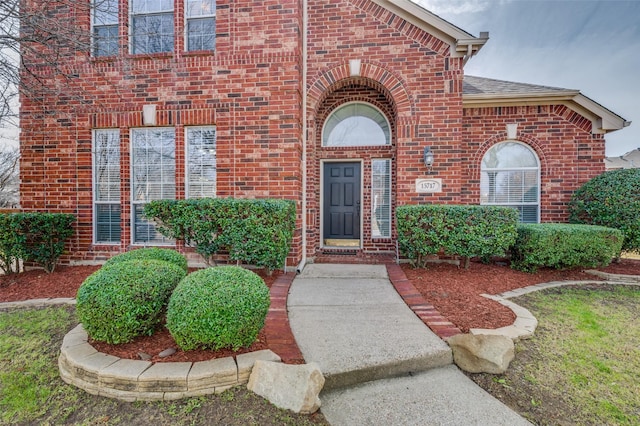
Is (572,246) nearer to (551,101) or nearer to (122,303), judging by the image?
(551,101)

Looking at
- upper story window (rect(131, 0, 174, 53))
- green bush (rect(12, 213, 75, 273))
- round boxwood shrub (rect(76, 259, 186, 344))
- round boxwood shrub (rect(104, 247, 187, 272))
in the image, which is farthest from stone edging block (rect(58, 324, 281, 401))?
upper story window (rect(131, 0, 174, 53))

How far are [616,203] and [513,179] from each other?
1.75 m

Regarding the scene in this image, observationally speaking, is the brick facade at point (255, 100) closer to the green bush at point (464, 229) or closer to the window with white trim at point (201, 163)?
the window with white trim at point (201, 163)

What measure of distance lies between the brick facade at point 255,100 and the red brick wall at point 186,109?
2 centimetres

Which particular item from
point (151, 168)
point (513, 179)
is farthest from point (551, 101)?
point (151, 168)

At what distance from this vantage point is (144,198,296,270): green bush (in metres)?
4.42

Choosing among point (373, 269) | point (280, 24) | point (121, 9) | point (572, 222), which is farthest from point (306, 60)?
point (572, 222)

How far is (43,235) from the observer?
4.98 metres

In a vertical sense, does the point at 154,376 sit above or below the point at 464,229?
below

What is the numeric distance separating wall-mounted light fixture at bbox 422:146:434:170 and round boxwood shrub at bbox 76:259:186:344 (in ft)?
15.9

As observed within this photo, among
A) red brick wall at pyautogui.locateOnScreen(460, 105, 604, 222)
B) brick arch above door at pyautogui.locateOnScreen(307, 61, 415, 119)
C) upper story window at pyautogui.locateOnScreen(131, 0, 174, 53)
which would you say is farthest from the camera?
red brick wall at pyautogui.locateOnScreen(460, 105, 604, 222)

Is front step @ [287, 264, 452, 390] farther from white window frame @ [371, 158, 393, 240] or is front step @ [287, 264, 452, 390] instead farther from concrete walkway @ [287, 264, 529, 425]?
white window frame @ [371, 158, 393, 240]

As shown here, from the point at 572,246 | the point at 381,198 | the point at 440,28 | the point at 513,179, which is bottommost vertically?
the point at 572,246

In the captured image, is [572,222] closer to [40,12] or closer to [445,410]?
[445,410]
